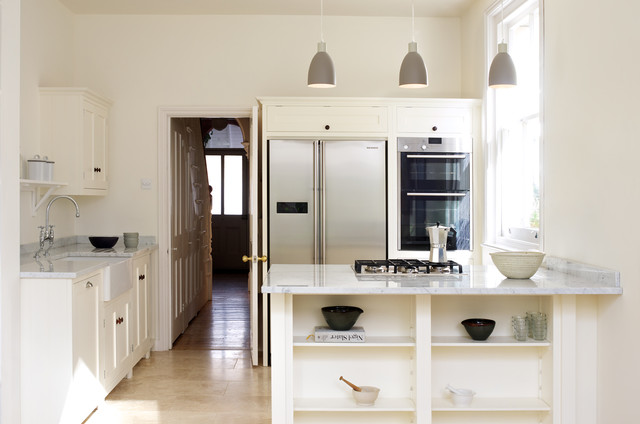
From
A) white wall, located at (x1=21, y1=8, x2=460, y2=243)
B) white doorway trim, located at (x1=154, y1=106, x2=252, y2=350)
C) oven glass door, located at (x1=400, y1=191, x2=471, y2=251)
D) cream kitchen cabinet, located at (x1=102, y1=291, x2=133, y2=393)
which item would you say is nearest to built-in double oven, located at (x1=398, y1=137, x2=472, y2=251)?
oven glass door, located at (x1=400, y1=191, x2=471, y2=251)

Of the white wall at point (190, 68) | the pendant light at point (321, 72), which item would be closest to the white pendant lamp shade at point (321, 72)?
the pendant light at point (321, 72)

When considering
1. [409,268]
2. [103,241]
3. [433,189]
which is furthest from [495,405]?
[103,241]

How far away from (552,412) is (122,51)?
4.46 metres

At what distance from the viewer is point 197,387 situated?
438 centimetres

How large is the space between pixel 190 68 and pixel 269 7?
0.89 meters

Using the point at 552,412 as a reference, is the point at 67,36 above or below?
above

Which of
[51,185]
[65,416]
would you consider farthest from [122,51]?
[65,416]

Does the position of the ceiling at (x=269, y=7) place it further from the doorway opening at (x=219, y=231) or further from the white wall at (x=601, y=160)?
the white wall at (x=601, y=160)

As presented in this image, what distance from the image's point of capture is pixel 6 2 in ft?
10.8

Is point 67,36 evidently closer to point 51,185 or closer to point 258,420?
point 51,185

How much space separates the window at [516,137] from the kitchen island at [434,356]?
830 millimetres

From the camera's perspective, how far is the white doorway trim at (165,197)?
17.6 ft

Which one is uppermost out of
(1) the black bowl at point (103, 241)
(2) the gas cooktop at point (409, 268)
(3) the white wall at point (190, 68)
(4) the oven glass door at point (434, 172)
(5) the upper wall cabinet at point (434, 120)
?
(3) the white wall at point (190, 68)

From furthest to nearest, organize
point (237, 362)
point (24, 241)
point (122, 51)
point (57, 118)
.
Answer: point (122, 51) → point (237, 362) → point (57, 118) → point (24, 241)
